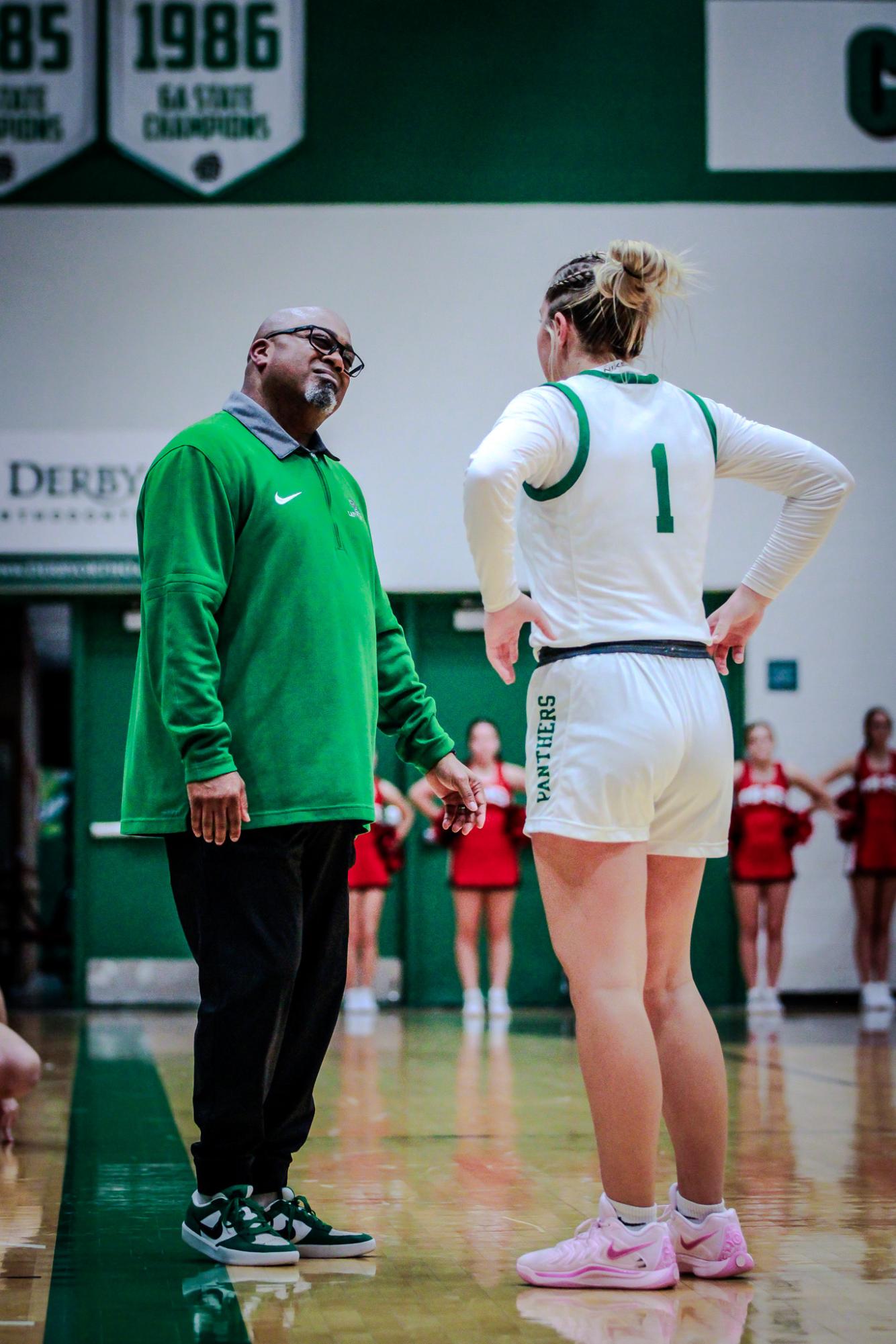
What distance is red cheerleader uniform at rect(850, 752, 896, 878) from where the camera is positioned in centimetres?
979

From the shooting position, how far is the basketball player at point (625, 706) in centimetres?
247

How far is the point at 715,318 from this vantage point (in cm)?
1041

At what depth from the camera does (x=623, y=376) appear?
8.69ft

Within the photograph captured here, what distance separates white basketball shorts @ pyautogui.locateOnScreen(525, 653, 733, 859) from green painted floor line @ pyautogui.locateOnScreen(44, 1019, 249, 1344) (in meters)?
0.95

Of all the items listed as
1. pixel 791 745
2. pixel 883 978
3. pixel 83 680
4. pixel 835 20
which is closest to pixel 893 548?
pixel 791 745

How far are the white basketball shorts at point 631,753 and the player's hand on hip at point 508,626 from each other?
0.06 metres

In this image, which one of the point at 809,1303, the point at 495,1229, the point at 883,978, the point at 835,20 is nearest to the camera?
the point at 809,1303

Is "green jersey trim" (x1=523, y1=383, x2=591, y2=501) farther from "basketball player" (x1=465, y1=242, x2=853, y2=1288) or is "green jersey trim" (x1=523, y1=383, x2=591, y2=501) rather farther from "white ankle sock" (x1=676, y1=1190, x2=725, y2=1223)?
"white ankle sock" (x1=676, y1=1190, x2=725, y2=1223)

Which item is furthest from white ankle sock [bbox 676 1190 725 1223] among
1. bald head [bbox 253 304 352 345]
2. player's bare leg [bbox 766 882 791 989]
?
player's bare leg [bbox 766 882 791 989]

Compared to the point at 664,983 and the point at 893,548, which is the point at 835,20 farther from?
the point at 664,983

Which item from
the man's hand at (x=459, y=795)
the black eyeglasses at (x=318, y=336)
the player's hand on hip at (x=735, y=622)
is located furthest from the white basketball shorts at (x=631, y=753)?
the black eyeglasses at (x=318, y=336)

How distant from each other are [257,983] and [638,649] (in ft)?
2.86

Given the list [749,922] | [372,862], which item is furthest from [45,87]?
[749,922]

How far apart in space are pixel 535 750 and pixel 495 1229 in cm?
109
